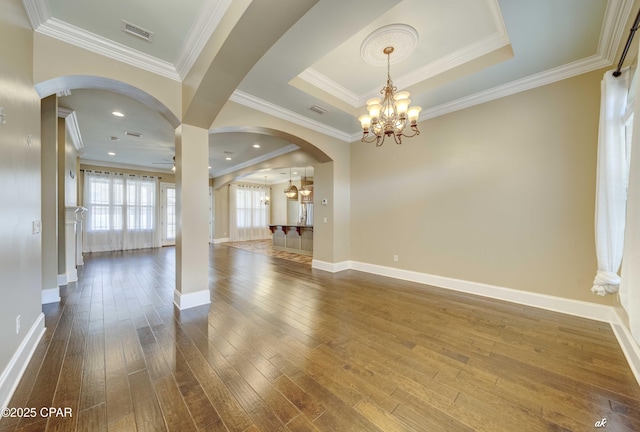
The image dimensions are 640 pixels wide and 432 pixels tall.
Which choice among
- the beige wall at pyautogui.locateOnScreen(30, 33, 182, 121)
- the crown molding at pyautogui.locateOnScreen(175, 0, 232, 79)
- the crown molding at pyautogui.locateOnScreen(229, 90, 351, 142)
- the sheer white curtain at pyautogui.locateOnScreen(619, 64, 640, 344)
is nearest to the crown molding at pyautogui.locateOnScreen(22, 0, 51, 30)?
the beige wall at pyautogui.locateOnScreen(30, 33, 182, 121)

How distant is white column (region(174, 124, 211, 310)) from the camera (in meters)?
3.08

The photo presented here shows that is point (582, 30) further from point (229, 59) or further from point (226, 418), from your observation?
point (226, 418)

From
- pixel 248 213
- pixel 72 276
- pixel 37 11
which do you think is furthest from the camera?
pixel 248 213

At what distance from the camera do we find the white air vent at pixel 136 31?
2.32 meters

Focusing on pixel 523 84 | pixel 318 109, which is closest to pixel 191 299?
pixel 318 109

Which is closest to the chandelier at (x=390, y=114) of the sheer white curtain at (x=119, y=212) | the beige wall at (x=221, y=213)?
the sheer white curtain at (x=119, y=212)

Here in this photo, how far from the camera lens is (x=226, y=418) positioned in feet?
4.64

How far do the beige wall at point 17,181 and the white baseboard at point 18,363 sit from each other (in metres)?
0.03

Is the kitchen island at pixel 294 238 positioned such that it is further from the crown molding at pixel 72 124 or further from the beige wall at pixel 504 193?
the crown molding at pixel 72 124

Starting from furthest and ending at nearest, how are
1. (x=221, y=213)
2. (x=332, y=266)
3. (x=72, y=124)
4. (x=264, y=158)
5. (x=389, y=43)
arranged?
(x=221, y=213) < (x=264, y=158) < (x=332, y=266) < (x=72, y=124) < (x=389, y=43)

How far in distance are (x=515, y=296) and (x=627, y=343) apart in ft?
3.99

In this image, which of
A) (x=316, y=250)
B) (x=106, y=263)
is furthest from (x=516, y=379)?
(x=106, y=263)

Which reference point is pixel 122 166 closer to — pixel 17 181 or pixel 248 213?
pixel 248 213

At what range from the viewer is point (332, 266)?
17.0 feet
